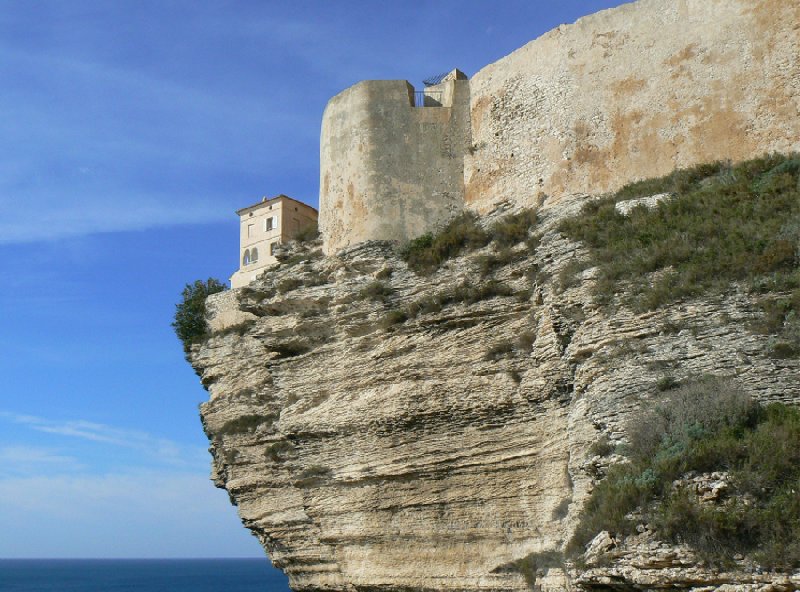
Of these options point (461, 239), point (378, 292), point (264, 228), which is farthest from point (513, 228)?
point (264, 228)

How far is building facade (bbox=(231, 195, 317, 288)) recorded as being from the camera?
2570 cm

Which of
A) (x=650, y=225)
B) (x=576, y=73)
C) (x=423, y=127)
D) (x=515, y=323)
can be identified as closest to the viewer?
(x=650, y=225)

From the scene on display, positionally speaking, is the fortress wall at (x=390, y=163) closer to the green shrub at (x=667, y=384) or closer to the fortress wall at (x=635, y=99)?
the fortress wall at (x=635, y=99)

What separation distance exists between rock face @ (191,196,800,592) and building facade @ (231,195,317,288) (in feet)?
13.4

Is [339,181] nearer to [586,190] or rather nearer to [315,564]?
[586,190]

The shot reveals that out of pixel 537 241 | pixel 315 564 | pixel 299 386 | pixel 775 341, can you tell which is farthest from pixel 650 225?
pixel 315 564

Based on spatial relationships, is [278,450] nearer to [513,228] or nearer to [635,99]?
[513,228]

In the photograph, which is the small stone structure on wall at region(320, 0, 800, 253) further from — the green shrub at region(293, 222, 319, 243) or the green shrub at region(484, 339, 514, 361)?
the green shrub at region(484, 339, 514, 361)

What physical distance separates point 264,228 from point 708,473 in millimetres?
18040

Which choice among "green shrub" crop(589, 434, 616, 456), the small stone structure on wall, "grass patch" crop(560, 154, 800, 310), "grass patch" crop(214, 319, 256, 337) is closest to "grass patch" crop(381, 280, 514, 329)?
"grass patch" crop(560, 154, 800, 310)

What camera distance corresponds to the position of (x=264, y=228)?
85.5 feet

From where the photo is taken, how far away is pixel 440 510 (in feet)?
56.5

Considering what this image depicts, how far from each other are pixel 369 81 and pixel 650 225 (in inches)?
340

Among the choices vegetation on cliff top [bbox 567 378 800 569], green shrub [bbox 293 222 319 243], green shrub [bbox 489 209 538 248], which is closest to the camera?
vegetation on cliff top [bbox 567 378 800 569]
